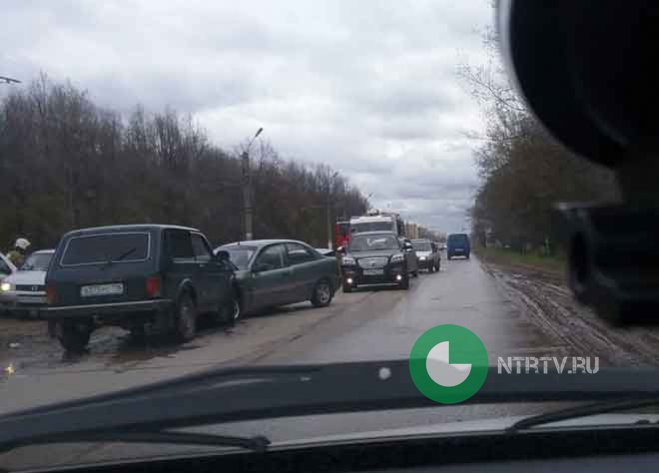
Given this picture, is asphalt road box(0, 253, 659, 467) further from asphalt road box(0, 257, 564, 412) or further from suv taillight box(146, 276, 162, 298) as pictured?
suv taillight box(146, 276, 162, 298)

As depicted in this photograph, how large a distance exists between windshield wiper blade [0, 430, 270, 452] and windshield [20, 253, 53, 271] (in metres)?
17.4

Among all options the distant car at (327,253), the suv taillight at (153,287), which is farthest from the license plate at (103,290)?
the distant car at (327,253)

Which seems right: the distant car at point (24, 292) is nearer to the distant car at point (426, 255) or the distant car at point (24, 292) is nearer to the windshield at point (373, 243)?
the windshield at point (373, 243)

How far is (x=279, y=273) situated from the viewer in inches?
683

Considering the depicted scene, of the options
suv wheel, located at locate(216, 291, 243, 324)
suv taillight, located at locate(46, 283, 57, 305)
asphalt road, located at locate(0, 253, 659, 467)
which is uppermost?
suv taillight, located at locate(46, 283, 57, 305)

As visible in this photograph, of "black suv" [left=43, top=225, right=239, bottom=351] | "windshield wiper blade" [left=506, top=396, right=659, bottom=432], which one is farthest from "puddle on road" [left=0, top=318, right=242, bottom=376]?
"windshield wiper blade" [left=506, top=396, right=659, bottom=432]

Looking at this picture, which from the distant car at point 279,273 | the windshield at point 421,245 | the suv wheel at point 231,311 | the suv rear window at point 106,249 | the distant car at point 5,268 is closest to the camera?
the suv rear window at point 106,249

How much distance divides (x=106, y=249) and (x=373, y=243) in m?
13.1

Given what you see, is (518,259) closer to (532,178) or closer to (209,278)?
(209,278)

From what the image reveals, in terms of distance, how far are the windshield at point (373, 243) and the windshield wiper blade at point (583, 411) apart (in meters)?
20.9

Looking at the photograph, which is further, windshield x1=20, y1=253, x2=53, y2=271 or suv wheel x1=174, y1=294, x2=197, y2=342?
windshield x1=20, y1=253, x2=53, y2=271

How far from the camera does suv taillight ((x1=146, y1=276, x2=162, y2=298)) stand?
41.3 ft

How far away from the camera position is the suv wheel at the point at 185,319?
13133 millimetres

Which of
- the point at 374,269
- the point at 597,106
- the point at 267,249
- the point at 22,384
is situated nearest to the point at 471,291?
the point at 374,269
